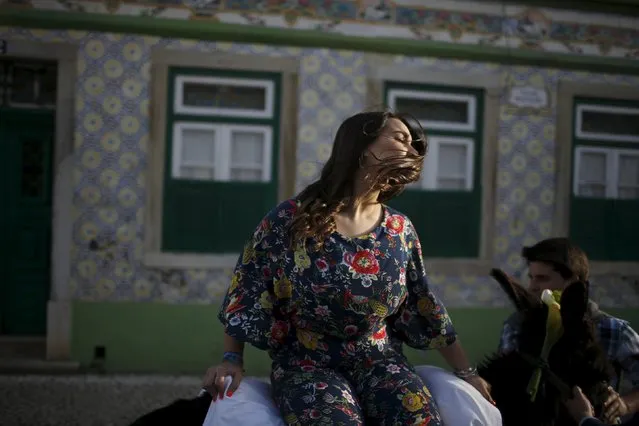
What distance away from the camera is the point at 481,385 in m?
2.82

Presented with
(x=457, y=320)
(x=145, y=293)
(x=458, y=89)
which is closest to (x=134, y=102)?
(x=145, y=293)

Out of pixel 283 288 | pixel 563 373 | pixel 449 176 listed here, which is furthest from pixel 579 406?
pixel 449 176

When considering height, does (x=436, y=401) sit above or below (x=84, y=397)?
above

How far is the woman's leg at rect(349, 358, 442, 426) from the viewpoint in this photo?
2.63m

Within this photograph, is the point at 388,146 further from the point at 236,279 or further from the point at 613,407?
the point at 613,407

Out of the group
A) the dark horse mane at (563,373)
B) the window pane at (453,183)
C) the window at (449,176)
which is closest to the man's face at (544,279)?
the dark horse mane at (563,373)

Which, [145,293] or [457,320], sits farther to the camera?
[457,320]

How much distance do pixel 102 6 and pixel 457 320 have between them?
4.66 m

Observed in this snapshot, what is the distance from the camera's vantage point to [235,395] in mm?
2627

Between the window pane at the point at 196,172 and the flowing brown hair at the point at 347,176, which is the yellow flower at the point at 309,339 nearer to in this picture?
the flowing brown hair at the point at 347,176

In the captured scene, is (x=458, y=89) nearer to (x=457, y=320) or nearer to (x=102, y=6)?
(x=457, y=320)

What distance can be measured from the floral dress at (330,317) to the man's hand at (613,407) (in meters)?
0.58

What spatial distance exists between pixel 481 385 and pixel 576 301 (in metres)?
0.42

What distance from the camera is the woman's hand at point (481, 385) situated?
2803 millimetres
